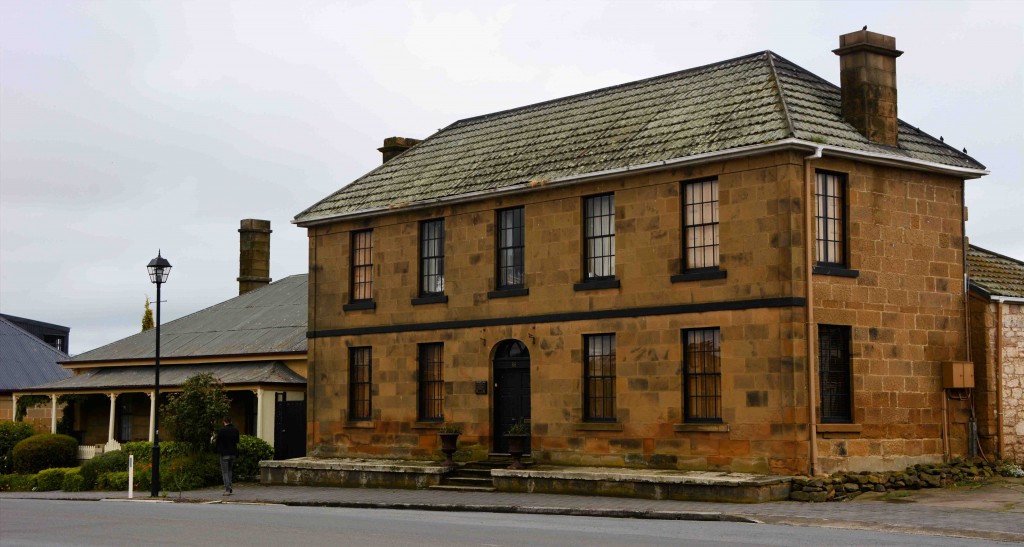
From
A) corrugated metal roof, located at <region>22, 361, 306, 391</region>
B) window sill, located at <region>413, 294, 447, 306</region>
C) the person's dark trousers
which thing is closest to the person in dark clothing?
the person's dark trousers

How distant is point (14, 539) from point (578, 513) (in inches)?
358

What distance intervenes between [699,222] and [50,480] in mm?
21761

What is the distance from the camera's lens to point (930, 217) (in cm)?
2677

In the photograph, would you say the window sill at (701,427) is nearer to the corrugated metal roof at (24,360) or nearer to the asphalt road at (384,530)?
the asphalt road at (384,530)

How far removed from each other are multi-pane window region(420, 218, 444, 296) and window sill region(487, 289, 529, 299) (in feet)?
6.26

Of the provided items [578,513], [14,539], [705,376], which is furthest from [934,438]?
[14,539]

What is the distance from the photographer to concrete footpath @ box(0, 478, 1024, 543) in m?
18.8

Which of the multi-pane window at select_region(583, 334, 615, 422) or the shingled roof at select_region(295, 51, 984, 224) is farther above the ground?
the shingled roof at select_region(295, 51, 984, 224)

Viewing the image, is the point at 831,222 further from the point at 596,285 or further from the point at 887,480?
the point at 596,285

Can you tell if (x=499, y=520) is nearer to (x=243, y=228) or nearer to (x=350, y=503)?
(x=350, y=503)

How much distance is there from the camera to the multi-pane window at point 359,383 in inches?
1309

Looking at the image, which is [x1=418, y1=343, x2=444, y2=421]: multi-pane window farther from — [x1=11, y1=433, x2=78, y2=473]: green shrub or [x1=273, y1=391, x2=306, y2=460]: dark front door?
[x1=11, y1=433, x2=78, y2=473]: green shrub

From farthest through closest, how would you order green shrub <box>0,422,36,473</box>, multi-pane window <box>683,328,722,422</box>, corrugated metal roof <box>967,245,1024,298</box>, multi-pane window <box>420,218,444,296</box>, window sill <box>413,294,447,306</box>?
1. green shrub <box>0,422,36,473</box>
2. multi-pane window <box>420,218,444,296</box>
3. window sill <box>413,294,447,306</box>
4. corrugated metal roof <box>967,245,1024,298</box>
5. multi-pane window <box>683,328,722,422</box>

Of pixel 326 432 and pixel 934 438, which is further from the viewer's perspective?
pixel 326 432
